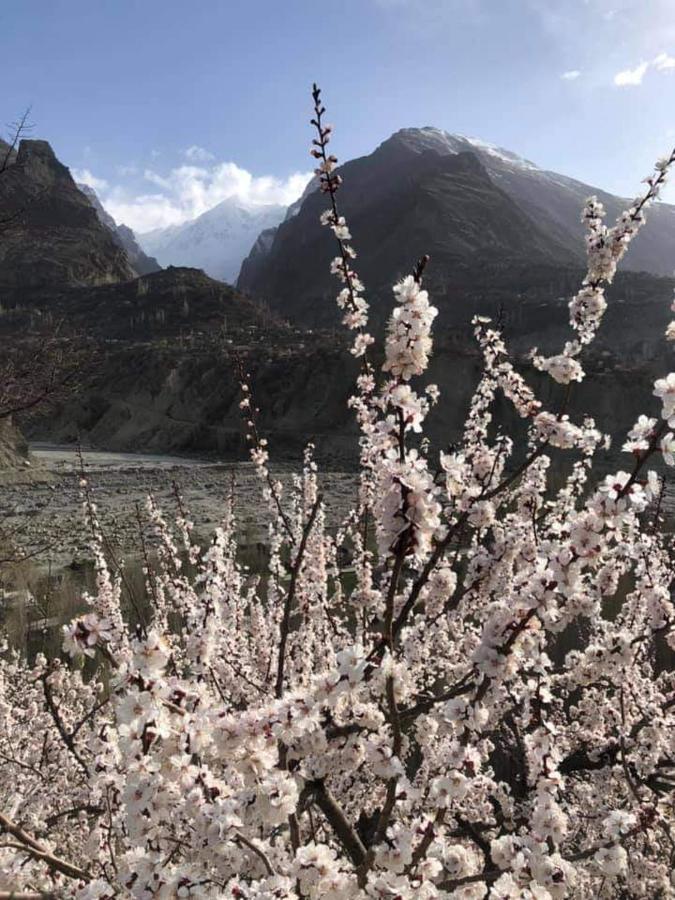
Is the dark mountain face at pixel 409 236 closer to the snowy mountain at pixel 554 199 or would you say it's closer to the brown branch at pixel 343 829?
the snowy mountain at pixel 554 199

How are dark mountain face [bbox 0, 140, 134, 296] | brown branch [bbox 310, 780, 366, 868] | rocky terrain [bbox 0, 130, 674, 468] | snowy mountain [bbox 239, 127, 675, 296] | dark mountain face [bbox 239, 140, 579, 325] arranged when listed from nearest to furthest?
brown branch [bbox 310, 780, 366, 868]
rocky terrain [bbox 0, 130, 674, 468]
dark mountain face [bbox 239, 140, 579, 325]
dark mountain face [bbox 0, 140, 134, 296]
snowy mountain [bbox 239, 127, 675, 296]

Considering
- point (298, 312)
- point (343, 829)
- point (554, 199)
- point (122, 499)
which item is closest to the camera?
point (343, 829)

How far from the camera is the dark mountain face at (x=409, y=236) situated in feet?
307

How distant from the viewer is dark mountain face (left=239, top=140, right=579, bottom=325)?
93500 mm

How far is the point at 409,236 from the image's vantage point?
343 ft

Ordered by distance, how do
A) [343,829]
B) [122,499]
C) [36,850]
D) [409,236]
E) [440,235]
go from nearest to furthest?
[36,850], [343,829], [122,499], [440,235], [409,236]

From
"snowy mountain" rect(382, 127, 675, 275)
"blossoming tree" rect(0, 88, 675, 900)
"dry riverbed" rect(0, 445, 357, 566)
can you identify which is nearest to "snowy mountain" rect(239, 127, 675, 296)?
"snowy mountain" rect(382, 127, 675, 275)

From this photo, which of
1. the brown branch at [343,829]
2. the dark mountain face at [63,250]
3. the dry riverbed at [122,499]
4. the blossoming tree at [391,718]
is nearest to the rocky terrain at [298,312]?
the dark mountain face at [63,250]

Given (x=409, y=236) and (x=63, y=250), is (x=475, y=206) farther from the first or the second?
(x=63, y=250)

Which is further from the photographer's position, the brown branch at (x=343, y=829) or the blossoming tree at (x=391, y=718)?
the brown branch at (x=343, y=829)

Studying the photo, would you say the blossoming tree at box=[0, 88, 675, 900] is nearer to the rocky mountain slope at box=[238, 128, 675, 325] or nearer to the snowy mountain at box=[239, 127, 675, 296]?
the rocky mountain slope at box=[238, 128, 675, 325]

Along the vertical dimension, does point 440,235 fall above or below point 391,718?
above

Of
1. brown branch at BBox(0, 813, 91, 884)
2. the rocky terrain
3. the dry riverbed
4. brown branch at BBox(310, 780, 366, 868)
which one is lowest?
the dry riverbed

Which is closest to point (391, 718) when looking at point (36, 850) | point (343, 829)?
point (343, 829)
